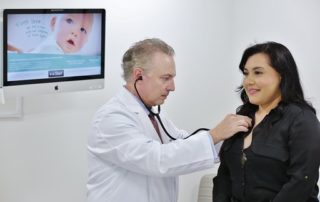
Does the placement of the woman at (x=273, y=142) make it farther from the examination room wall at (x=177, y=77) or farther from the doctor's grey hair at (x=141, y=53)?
the examination room wall at (x=177, y=77)

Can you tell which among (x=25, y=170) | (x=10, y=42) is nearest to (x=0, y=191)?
(x=25, y=170)

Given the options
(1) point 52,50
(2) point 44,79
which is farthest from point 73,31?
(2) point 44,79

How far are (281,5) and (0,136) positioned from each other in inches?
73.9

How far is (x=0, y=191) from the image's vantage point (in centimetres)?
261

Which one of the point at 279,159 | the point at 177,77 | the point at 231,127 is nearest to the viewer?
the point at 279,159

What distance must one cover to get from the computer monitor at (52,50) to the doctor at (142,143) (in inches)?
24.4

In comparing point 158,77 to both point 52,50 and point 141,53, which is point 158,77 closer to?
point 141,53

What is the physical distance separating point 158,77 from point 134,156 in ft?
1.02

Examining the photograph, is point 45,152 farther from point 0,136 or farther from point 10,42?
point 10,42

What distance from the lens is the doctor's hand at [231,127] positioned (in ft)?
5.92

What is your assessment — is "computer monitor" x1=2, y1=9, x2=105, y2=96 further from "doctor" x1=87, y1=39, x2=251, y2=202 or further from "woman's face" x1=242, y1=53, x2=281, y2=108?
"woman's face" x1=242, y1=53, x2=281, y2=108

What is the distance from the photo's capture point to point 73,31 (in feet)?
8.55

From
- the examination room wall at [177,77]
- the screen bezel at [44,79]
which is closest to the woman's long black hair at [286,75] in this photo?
the screen bezel at [44,79]

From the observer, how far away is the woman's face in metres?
1.79
